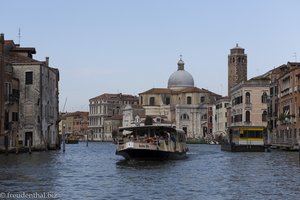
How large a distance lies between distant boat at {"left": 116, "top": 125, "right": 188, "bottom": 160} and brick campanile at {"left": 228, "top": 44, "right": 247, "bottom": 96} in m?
98.9

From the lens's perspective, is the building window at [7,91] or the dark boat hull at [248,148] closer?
the building window at [7,91]

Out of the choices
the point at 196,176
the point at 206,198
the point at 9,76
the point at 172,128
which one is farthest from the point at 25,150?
the point at 206,198

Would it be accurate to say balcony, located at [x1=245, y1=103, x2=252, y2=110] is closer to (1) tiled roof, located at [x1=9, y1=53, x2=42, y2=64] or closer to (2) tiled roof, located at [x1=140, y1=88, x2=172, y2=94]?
(1) tiled roof, located at [x1=9, y1=53, x2=42, y2=64]

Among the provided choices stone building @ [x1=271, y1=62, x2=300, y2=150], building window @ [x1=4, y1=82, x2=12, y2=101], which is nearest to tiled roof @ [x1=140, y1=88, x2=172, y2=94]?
stone building @ [x1=271, y1=62, x2=300, y2=150]

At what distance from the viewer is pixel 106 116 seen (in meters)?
184

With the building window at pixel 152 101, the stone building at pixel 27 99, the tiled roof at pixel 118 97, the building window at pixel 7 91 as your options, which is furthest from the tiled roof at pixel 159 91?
the building window at pixel 7 91

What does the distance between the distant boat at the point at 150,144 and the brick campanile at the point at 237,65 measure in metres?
98.9

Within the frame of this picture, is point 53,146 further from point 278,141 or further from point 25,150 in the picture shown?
point 278,141

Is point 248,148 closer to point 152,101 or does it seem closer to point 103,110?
point 152,101

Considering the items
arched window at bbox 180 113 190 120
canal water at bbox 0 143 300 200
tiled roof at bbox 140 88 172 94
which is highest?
tiled roof at bbox 140 88 172 94

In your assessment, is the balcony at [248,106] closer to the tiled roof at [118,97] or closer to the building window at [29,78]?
the building window at [29,78]

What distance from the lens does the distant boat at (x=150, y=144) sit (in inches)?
1576

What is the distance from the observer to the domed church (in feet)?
495

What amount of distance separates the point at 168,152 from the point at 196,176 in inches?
444
